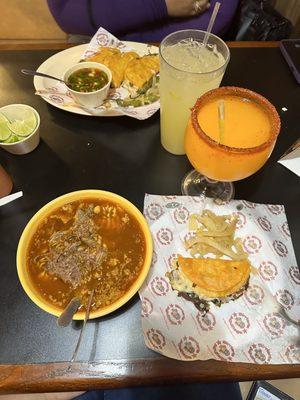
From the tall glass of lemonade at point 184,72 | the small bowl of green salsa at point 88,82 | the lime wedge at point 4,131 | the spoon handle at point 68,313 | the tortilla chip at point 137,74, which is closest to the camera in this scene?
the spoon handle at point 68,313

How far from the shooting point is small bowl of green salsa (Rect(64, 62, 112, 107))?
1342 millimetres

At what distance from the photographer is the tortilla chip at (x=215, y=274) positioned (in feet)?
3.08

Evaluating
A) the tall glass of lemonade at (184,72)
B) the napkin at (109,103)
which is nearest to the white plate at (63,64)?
the napkin at (109,103)

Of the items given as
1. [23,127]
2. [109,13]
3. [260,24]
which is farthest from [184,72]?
[260,24]

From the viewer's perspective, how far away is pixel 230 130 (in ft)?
3.34

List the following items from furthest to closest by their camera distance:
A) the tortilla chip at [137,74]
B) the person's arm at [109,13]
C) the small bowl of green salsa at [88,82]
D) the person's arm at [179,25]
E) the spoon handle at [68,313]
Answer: the person's arm at [179,25]
the person's arm at [109,13]
the tortilla chip at [137,74]
the small bowl of green salsa at [88,82]
the spoon handle at [68,313]

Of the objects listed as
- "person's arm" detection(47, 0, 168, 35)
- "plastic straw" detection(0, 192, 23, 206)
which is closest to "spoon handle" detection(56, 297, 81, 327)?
A: "plastic straw" detection(0, 192, 23, 206)

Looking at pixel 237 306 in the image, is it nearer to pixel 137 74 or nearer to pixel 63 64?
pixel 137 74

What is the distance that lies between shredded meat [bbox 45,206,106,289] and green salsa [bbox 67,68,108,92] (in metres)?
0.61

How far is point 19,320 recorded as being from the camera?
3.08 feet

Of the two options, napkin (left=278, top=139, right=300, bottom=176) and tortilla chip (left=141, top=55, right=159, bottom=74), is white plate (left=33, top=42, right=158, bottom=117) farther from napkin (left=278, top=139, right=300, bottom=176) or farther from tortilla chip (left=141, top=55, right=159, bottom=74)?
napkin (left=278, top=139, right=300, bottom=176)

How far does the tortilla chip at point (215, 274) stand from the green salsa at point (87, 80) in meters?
0.81

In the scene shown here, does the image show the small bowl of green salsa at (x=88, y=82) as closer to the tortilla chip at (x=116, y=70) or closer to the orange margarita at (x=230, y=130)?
the tortilla chip at (x=116, y=70)

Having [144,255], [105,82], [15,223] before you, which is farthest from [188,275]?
[105,82]
